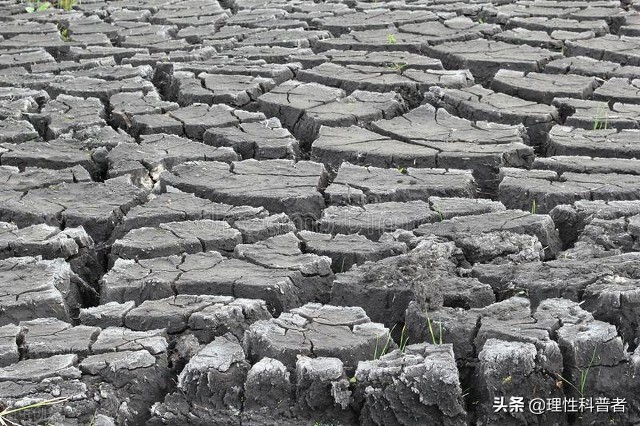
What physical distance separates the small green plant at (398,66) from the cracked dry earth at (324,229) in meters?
0.01

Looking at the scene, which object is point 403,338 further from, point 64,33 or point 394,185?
point 64,33

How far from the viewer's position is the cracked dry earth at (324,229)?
9.73 feet

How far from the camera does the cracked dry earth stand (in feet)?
9.73

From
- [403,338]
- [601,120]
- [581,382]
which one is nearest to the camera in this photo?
[581,382]

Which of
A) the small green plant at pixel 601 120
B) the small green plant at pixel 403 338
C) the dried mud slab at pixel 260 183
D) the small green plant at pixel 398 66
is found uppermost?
the small green plant at pixel 398 66

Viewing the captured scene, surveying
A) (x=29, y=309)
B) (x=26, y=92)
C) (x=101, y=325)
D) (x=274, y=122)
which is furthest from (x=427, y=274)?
(x=26, y=92)

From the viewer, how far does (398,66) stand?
234 inches

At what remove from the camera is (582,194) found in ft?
13.2

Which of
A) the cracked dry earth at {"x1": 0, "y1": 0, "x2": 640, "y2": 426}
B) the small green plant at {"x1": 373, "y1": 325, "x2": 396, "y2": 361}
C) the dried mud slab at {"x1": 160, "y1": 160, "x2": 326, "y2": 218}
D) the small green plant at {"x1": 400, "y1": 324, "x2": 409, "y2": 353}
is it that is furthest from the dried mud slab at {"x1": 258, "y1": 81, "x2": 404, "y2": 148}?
the small green plant at {"x1": 373, "y1": 325, "x2": 396, "y2": 361}

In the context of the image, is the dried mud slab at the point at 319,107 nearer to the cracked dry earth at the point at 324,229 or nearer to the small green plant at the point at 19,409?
the cracked dry earth at the point at 324,229

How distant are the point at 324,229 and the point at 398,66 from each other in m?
2.27

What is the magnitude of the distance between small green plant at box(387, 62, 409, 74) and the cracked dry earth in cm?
1

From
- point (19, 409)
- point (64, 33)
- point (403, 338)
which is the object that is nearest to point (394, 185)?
point (403, 338)

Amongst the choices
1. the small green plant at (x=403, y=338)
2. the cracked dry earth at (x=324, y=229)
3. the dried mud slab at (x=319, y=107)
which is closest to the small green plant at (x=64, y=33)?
the cracked dry earth at (x=324, y=229)
